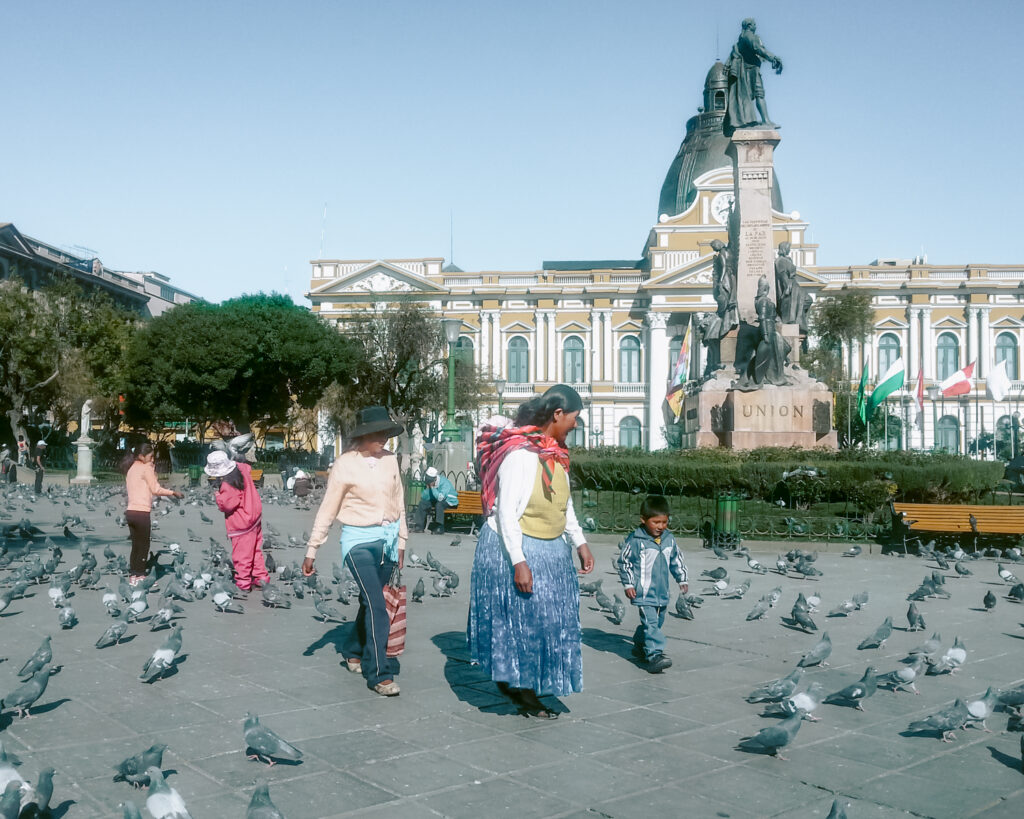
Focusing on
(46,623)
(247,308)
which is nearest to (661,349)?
(247,308)

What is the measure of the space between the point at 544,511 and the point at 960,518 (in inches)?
384

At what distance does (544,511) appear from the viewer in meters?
5.14

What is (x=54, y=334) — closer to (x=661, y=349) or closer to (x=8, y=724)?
(x=661, y=349)

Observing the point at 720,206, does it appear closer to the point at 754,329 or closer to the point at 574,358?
the point at 574,358

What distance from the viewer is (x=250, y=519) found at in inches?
361

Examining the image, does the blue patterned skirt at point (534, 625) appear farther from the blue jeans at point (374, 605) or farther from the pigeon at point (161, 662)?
the pigeon at point (161, 662)

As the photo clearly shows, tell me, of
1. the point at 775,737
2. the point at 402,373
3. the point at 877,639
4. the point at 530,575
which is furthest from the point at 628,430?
the point at 775,737

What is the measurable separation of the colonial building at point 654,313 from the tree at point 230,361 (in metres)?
8.76

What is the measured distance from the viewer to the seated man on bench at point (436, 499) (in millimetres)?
15555

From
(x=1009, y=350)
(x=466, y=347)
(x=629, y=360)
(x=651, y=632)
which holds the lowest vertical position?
(x=651, y=632)

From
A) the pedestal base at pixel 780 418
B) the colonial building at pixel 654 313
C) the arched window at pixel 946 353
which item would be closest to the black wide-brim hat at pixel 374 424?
the pedestal base at pixel 780 418

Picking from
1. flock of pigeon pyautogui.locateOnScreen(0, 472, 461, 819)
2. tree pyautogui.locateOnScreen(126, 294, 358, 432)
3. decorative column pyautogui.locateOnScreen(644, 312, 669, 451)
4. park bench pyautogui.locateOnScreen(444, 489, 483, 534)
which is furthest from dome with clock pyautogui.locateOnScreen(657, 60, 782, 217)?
flock of pigeon pyautogui.locateOnScreen(0, 472, 461, 819)

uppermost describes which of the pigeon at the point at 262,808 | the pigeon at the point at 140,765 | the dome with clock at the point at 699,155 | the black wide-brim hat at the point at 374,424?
the dome with clock at the point at 699,155

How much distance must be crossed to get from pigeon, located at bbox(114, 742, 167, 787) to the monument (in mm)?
14058
